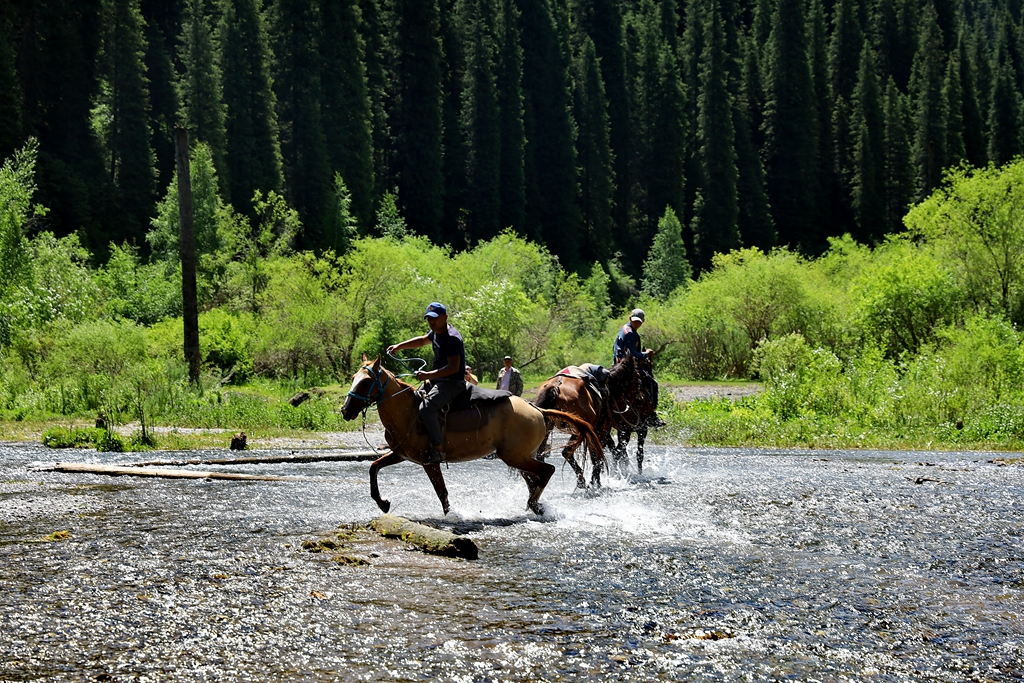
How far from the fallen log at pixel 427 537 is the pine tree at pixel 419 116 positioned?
82.5 meters

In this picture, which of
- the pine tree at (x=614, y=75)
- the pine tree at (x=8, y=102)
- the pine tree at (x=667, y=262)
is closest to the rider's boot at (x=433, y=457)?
the pine tree at (x=8, y=102)

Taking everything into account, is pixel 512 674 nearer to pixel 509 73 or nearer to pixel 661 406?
pixel 661 406

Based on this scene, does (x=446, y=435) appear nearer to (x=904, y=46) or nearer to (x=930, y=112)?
(x=930, y=112)

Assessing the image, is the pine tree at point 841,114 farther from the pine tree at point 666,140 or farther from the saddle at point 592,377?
the saddle at point 592,377

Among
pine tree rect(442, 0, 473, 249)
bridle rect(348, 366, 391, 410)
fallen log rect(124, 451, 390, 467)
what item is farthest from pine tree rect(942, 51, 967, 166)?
bridle rect(348, 366, 391, 410)

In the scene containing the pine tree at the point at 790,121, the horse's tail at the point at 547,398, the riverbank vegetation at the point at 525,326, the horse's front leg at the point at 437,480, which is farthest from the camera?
the pine tree at the point at 790,121

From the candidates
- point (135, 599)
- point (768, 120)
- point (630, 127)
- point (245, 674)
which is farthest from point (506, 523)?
point (768, 120)

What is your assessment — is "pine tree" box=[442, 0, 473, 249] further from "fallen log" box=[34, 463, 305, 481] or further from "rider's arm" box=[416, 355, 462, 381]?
"rider's arm" box=[416, 355, 462, 381]

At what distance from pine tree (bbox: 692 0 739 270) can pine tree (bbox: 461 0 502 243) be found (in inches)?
1145

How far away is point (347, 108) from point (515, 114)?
71.0 feet

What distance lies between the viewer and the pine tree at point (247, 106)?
81.4 meters

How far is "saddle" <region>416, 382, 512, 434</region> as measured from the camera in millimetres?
13586

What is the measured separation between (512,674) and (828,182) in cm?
13725

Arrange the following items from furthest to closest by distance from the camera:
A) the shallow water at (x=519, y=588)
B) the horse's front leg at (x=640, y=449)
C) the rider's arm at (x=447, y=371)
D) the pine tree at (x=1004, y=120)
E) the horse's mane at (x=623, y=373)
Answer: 1. the pine tree at (x=1004, y=120)
2. the horse's front leg at (x=640, y=449)
3. the horse's mane at (x=623, y=373)
4. the rider's arm at (x=447, y=371)
5. the shallow water at (x=519, y=588)
